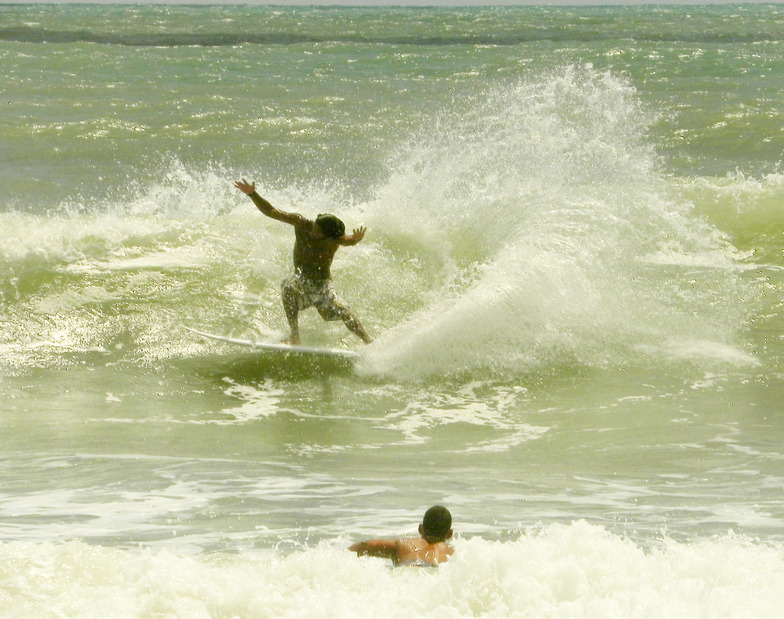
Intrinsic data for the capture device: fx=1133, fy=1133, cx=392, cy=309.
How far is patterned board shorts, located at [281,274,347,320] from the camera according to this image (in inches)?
348

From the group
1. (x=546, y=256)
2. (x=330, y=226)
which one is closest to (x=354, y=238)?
(x=330, y=226)

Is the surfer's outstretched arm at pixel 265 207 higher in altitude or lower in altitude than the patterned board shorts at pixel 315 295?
higher

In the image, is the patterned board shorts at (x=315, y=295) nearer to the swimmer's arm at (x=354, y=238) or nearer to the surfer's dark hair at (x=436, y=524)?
the swimmer's arm at (x=354, y=238)

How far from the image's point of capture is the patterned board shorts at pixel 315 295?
8.84 metres

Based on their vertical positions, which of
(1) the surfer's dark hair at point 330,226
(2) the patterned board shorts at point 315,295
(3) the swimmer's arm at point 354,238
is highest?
(1) the surfer's dark hair at point 330,226

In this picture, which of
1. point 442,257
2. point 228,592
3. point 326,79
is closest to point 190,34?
point 326,79

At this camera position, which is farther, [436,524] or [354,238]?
[354,238]

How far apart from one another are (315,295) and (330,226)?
0.60m

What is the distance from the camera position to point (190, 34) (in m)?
49.4

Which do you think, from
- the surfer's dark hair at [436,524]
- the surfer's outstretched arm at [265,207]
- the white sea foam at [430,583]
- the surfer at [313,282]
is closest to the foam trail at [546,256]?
the surfer at [313,282]

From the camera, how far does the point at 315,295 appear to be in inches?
349

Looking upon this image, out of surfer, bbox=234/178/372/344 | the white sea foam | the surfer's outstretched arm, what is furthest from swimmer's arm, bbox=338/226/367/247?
the white sea foam

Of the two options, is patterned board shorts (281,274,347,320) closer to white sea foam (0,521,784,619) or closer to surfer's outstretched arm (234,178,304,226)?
surfer's outstretched arm (234,178,304,226)

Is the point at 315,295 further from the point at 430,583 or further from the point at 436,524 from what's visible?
the point at 430,583
